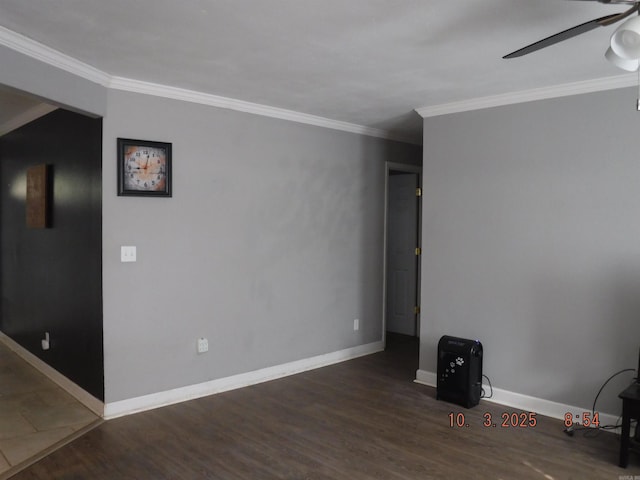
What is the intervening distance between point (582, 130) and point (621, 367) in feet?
5.44

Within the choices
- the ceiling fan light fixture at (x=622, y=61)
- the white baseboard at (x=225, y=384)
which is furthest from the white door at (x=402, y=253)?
the ceiling fan light fixture at (x=622, y=61)

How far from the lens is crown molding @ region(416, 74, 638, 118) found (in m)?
3.22

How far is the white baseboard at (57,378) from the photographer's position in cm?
350

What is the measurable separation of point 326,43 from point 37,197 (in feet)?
9.93

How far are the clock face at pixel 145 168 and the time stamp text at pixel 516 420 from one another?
2735 mm

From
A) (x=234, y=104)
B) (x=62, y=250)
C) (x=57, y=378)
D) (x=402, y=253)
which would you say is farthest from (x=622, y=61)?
(x=57, y=378)

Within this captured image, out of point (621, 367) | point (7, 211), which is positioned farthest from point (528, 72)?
point (7, 211)

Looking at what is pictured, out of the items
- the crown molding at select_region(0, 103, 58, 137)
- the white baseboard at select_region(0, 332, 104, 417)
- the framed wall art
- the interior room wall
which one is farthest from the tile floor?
the crown molding at select_region(0, 103, 58, 137)

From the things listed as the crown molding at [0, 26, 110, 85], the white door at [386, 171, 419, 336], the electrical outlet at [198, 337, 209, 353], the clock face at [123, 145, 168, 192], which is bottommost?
the electrical outlet at [198, 337, 209, 353]

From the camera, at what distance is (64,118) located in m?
3.80

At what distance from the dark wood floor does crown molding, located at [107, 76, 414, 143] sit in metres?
2.34

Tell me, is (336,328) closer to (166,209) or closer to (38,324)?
(166,209)

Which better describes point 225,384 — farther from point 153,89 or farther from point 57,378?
point 153,89

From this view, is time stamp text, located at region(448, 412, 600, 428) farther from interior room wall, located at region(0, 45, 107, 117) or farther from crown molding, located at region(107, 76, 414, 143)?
interior room wall, located at region(0, 45, 107, 117)
